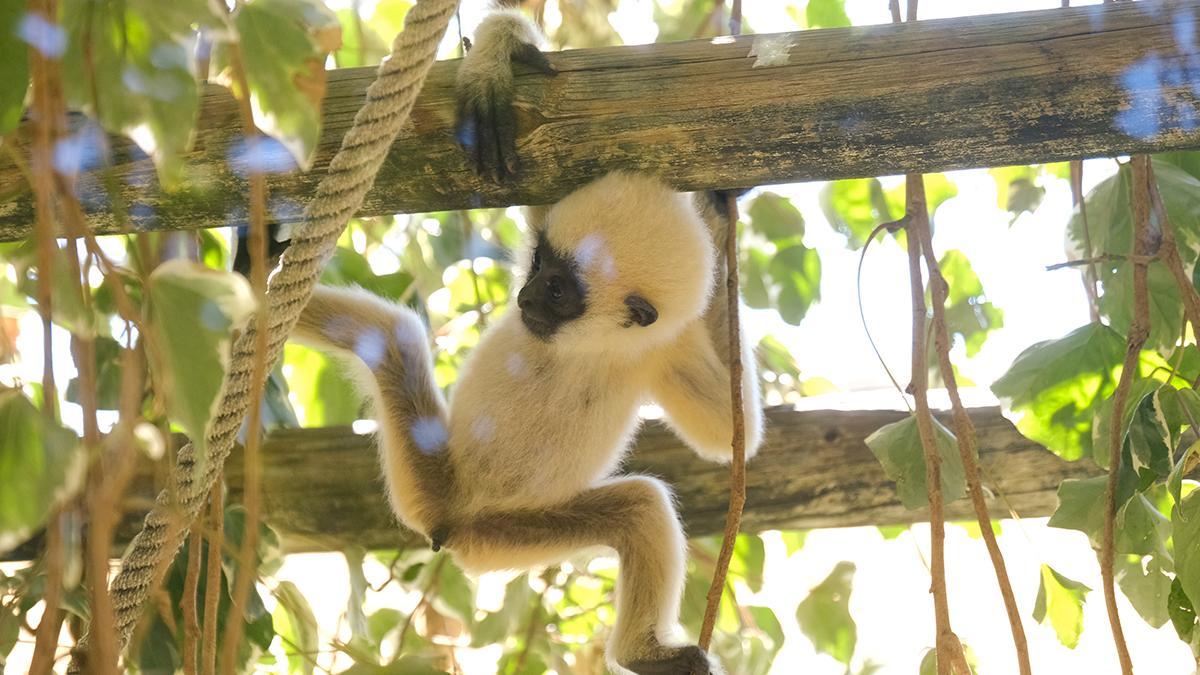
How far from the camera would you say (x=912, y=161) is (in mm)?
1575

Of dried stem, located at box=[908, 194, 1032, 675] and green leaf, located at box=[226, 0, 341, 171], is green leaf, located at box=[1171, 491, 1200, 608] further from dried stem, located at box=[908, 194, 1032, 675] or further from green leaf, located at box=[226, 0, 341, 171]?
green leaf, located at box=[226, 0, 341, 171]

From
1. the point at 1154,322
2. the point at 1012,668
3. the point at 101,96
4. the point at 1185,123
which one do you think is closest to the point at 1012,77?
the point at 1185,123

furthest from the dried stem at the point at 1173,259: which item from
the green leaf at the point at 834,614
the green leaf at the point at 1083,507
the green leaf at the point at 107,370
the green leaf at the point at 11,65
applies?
the green leaf at the point at 107,370

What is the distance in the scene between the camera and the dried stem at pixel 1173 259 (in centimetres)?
163

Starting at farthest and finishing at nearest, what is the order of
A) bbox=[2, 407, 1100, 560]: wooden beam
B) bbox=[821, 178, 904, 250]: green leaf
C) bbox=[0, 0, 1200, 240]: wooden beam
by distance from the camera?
bbox=[821, 178, 904, 250]: green leaf, bbox=[2, 407, 1100, 560]: wooden beam, bbox=[0, 0, 1200, 240]: wooden beam

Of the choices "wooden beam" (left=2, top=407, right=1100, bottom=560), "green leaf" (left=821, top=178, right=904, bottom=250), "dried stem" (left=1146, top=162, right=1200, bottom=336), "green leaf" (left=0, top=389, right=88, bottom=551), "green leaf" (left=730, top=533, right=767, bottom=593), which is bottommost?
"green leaf" (left=0, top=389, right=88, bottom=551)

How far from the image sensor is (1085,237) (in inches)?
79.0

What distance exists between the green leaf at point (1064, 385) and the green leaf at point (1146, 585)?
218mm

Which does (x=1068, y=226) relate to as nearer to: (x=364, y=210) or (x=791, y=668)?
(x=364, y=210)

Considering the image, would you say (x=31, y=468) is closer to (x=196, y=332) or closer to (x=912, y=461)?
(x=196, y=332)

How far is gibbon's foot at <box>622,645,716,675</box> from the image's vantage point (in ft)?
6.75

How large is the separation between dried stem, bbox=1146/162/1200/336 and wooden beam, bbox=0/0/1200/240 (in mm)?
214

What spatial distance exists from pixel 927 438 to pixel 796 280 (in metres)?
0.99

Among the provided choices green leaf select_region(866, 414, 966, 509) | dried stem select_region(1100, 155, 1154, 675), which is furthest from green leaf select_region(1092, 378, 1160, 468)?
green leaf select_region(866, 414, 966, 509)
